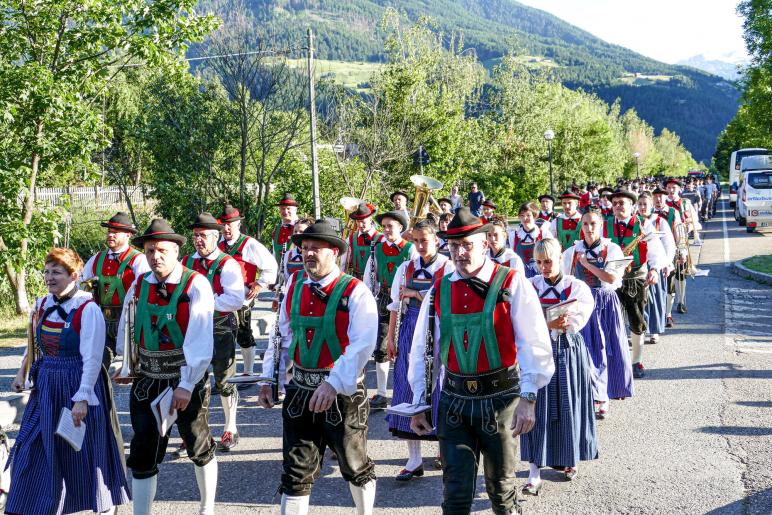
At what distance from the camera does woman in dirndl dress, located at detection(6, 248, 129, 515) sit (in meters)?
4.43

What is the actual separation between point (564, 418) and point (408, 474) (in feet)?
4.02

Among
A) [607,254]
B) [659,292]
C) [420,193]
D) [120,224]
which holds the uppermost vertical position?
[420,193]

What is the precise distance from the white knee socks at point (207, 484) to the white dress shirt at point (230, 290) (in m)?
1.62

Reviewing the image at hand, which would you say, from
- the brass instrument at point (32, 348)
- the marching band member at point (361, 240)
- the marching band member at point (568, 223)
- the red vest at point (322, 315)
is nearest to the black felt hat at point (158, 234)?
the brass instrument at point (32, 348)

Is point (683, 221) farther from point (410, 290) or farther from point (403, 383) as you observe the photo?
point (403, 383)

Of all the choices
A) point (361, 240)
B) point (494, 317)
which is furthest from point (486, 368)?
point (361, 240)

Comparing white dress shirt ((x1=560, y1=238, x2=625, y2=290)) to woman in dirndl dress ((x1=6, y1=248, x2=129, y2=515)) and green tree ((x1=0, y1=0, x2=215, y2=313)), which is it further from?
green tree ((x1=0, y1=0, x2=215, y2=313))

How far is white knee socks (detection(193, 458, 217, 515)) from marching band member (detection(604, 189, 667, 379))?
541 centimetres

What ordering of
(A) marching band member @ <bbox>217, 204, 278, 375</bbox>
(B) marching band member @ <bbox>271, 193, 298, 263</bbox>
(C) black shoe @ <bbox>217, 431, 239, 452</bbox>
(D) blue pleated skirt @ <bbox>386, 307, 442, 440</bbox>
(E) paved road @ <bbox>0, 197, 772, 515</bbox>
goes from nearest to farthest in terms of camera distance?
1. (E) paved road @ <bbox>0, 197, 772, 515</bbox>
2. (D) blue pleated skirt @ <bbox>386, 307, 442, 440</bbox>
3. (C) black shoe @ <bbox>217, 431, 239, 452</bbox>
4. (A) marching band member @ <bbox>217, 204, 278, 375</bbox>
5. (B) marching band member @ <bbox>271, 193, 298, 263</bbox>

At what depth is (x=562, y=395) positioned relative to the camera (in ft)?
17.7

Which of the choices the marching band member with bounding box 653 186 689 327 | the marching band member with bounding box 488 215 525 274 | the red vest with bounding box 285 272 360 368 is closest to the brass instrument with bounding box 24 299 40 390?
the red vest with bounding box 285 272 360 368

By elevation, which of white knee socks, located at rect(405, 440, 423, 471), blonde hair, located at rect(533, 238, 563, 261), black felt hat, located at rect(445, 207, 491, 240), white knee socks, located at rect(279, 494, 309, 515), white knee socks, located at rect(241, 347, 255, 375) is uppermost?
black felt hat, located at rect(445, 207, 491, 240)

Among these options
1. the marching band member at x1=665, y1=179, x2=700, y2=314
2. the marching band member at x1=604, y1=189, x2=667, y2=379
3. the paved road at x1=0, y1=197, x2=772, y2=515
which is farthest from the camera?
the marching band member at x1=665, y1=179, x2=700, y2=314

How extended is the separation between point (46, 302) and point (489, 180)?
3135 cm
